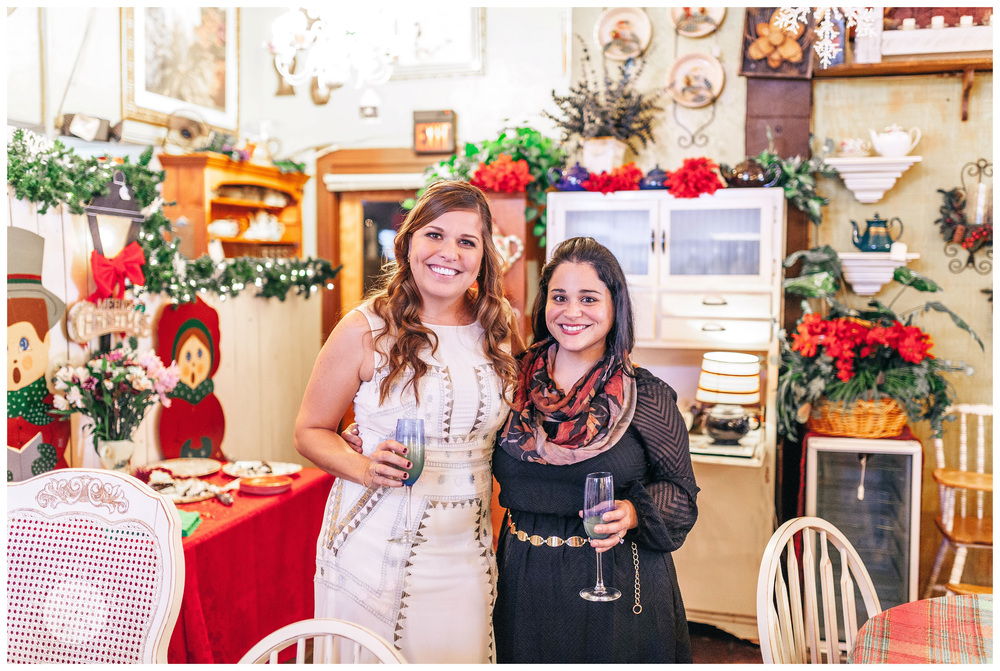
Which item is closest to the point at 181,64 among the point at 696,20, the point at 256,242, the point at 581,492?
the point at 256,242

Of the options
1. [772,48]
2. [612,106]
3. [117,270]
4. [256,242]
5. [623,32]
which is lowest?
[117,270]

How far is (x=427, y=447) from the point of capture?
5.46 feet

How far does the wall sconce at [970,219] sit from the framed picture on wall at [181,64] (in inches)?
158

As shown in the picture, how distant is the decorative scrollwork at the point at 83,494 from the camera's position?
1.62 meters

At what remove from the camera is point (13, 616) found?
161 centimetres

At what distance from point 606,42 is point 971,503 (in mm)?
2584

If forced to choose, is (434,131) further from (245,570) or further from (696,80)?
(245,570)

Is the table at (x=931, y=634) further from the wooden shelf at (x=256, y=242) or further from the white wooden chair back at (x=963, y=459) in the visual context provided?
the wooden shelf at (x=256, y=242)

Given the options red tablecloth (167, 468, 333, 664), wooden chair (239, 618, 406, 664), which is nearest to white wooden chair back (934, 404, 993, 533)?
red tablecloth (167, 468, 333, 664)

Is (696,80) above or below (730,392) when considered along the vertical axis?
above

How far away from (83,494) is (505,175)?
7.31 ft

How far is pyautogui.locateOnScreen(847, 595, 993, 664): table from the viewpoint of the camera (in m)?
1.42

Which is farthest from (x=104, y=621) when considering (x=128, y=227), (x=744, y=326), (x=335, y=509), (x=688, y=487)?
(x=744, y=326)

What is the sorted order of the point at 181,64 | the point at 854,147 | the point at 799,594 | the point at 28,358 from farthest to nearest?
1. the point at 181,64
2. the point at 854,147
3. the point at 28,358
4. the point at 799,594
